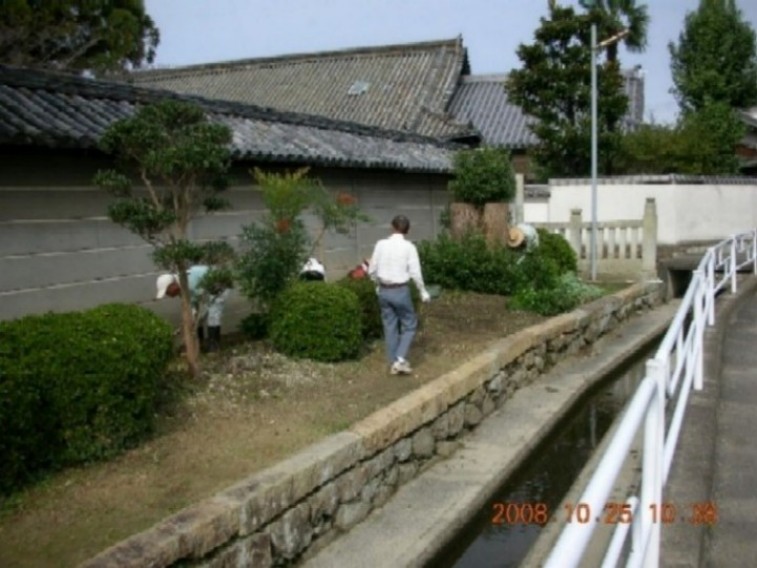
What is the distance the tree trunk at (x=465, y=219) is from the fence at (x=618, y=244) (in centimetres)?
378

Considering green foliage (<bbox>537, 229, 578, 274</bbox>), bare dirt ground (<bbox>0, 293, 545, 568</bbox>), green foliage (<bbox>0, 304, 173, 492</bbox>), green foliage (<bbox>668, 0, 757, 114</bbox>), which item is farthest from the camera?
green foliage (<bbox>668, 0, 757, 114</bbox>)

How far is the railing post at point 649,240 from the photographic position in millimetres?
17234

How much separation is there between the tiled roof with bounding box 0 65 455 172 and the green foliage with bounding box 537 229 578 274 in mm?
2420

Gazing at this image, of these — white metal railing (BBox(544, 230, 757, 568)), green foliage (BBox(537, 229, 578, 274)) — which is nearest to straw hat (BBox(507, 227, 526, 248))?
green foliage (BBox(537, 229, 578, 274))

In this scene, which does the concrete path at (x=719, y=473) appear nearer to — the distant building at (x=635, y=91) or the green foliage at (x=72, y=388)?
the green foliage at (x=72, y=388)

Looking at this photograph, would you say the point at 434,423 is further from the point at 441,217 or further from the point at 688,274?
the point at 688,274

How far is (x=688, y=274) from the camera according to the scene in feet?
61.5

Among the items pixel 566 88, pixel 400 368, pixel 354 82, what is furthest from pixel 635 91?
pixel 400 368

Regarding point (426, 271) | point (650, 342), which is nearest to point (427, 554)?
point (426, 271)

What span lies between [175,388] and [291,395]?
1031 millimetres

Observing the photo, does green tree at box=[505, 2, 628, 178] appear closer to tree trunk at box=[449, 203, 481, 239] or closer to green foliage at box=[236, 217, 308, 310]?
tree trunk at box=[449, 203, 481, 239]

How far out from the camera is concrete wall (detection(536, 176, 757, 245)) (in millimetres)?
21078

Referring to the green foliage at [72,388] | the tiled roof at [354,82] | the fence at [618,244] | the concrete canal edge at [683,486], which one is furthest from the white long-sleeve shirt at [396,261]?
the tiled roof at [354,82]

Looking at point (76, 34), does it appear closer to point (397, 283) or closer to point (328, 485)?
point (397, 283)
